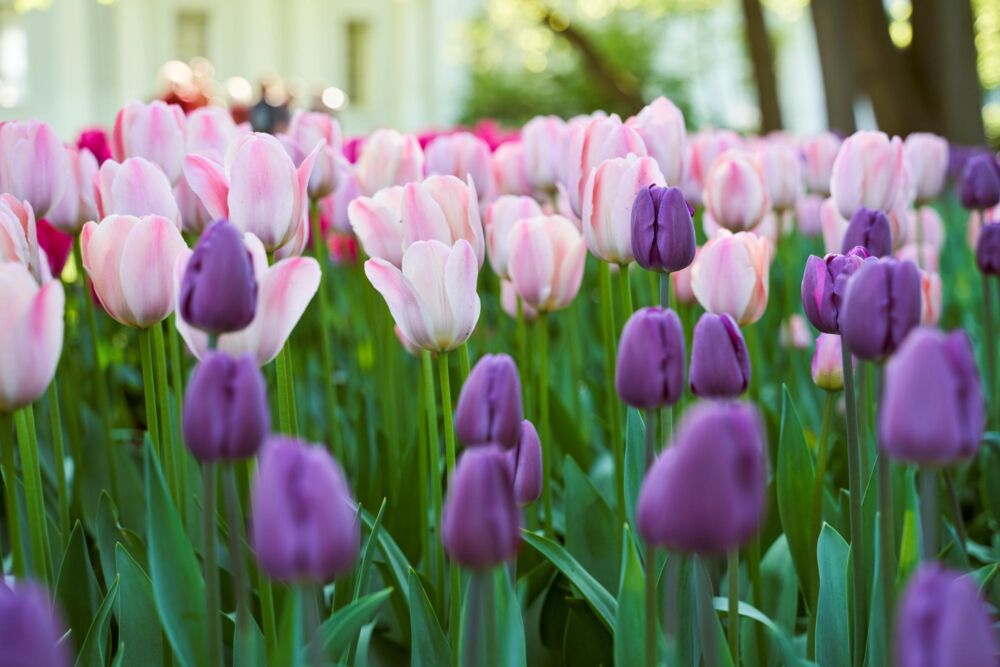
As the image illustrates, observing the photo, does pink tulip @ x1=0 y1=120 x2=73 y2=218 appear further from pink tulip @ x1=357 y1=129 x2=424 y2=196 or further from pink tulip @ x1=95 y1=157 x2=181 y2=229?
pink tulip @ x1=357 y1=129 x2=424 y2=196

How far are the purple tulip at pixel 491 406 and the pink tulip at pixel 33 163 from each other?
0.88 meters

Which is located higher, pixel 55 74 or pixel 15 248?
pixel 55 74

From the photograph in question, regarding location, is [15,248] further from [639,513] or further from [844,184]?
[844,184]

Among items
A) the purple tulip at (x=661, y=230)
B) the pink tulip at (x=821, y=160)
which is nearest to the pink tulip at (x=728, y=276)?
the purple tulip at (x=661, y=230)

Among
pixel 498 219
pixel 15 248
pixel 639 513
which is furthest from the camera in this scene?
pixel 498 219

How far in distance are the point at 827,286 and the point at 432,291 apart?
1.17 ft

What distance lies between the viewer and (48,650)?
0.51 m

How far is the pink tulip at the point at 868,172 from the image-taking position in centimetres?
154

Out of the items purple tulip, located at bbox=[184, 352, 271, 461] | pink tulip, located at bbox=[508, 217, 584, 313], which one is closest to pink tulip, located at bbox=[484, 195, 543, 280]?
pink tulip, located at bbox=[508, 217, 584, 313]

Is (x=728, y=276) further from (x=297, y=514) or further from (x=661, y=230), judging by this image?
(x=297, y=514)

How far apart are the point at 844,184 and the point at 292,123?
2.69 feet

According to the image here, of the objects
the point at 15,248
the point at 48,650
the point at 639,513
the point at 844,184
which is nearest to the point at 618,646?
the point at 639,513

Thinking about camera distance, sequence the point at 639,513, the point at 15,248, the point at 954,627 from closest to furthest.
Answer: the point at 954,627, the point at 639,513, the point at 15,248

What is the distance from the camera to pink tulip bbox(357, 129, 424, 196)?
164 centimetres
